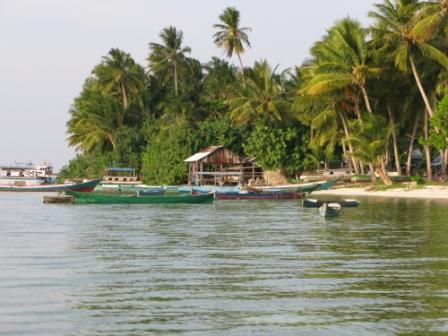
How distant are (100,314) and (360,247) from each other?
32.4ft

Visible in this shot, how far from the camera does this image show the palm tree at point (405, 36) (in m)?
45.4

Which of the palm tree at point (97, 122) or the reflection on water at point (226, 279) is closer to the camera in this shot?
the reflection on water at point (226, 279)

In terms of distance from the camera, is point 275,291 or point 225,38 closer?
point 275,291

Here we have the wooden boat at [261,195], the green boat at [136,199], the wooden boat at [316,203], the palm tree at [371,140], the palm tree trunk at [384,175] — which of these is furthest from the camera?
the palm tree trunk at [384,175]

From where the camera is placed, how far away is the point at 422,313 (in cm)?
1045

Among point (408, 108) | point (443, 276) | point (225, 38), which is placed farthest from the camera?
point (225, 38)

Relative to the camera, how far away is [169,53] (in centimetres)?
8200

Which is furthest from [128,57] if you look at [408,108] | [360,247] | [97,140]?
[360,247]

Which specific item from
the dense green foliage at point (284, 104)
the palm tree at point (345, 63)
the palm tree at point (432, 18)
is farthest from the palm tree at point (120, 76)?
the palm tree at point (432, 18)

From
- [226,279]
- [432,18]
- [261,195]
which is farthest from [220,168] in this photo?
[226,279]

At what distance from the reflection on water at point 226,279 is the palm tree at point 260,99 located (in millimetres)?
35072

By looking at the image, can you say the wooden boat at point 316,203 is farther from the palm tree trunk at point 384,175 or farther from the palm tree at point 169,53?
the palm tree at point 169,53

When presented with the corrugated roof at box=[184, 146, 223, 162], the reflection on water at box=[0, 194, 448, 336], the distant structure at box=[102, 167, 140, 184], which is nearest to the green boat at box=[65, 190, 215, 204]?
the reflection on water at box=[0, 194, 448, 336]

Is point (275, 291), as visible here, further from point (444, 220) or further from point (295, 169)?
point (295, 169)
